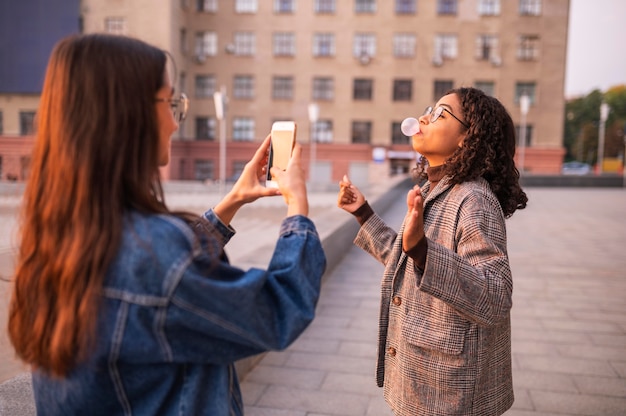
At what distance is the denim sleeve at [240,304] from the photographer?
3.82ft

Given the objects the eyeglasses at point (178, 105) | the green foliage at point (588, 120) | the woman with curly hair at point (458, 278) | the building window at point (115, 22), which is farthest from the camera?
the green foliage at point (588, 120)

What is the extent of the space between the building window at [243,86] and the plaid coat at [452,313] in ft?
132

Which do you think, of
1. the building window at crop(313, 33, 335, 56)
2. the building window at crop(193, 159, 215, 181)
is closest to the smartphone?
the building window at crop(313, 33, 335, 56)

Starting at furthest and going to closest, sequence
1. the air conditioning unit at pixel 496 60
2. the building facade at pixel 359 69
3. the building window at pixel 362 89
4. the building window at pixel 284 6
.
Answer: the building window at pixel 362 89 → the building window at pixel 284 6 → the building facade at pixel 359 69 → the air conditioning unit at pixel 496 60

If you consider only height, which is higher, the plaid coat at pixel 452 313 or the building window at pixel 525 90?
the building window at pixel 525 90

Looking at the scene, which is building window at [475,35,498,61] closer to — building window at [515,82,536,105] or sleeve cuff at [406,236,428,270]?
building window at [515,82,536,105]

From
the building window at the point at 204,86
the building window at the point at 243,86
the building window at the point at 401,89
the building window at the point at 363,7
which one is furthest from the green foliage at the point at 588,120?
the building window at the point at 204,86

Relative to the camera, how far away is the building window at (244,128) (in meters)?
41.6

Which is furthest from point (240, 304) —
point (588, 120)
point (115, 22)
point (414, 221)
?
point (588, 120)

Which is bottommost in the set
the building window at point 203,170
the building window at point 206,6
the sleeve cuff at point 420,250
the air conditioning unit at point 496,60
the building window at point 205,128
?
the building window at point 203,170

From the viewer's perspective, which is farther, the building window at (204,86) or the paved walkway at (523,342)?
the building window at (204,86)

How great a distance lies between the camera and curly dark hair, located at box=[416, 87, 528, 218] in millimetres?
2068

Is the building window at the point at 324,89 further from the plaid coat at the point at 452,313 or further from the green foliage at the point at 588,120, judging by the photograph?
the green foliage at the point at 588,120

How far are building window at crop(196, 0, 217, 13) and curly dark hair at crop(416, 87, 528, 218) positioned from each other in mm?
42348
